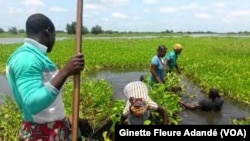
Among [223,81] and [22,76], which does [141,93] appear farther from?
[223,81]

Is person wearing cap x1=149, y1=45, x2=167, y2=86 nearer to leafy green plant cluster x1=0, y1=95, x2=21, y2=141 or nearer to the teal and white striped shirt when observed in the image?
leafy green plant cluster x1=0, y1=95, x2=21, y2=141

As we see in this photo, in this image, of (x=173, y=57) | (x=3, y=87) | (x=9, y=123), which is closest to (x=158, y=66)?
(x=173, y=57)

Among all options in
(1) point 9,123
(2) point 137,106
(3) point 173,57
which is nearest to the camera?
(2) point 137,106

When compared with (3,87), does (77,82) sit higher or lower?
higher

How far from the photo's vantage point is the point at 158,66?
811 cm

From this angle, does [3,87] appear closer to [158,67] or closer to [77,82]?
[158,67]

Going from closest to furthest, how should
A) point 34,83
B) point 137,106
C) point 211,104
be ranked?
point 34,83 → point 137,106 → point 211,104

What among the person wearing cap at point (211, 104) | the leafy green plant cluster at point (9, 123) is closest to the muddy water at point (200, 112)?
the person wearing cap at point (211, 104)

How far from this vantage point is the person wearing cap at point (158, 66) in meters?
7.93

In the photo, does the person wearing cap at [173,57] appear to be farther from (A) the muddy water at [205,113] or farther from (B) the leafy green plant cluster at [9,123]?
(B) the leafy green plant cluster at [9,123]

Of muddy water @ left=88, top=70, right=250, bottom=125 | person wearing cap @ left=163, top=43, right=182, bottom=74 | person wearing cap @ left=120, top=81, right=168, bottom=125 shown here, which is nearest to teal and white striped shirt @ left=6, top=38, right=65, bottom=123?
person wearing cap @ left=120, top=81, right=168, bottom=125

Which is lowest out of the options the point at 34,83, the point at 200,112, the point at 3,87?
the point at 3,87

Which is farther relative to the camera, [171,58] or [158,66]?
[171,58]

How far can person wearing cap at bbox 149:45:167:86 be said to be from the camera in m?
7.93
